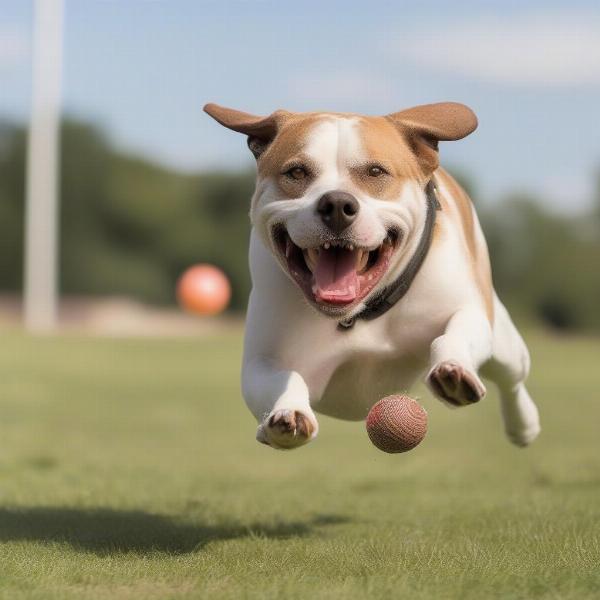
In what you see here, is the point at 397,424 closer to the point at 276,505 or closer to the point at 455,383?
the point at 455,383

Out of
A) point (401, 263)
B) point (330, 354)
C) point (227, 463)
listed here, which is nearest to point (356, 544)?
point (330, 354)

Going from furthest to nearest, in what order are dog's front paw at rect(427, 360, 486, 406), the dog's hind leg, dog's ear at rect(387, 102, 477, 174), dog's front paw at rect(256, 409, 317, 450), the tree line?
the tree line < the dog's hind leg < dog's ear at rect(387, 102, 477, 174) < dog's front paw at rect(256, 409, 317, 450) < dog's front paw at rect(427, 360, 486, 406)

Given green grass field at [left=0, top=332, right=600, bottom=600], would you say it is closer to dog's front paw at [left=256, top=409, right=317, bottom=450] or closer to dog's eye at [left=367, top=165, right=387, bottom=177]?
dog's front paw at [left=256, top=409, right=317, bottom=450]

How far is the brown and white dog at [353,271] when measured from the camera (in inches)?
195

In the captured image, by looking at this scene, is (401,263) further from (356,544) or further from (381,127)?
(356,544)

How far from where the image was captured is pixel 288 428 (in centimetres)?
483

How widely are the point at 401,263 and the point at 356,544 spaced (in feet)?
4.36

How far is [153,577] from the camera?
4.92 meters

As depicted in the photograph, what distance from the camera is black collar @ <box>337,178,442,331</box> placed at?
5.37 meters

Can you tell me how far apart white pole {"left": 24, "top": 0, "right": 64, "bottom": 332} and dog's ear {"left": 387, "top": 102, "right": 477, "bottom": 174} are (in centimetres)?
3238

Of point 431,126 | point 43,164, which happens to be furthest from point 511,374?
point 43,164

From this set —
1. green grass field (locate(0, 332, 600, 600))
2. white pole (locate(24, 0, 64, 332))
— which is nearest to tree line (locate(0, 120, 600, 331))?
white pole (locate(24, 0, 64, 332))

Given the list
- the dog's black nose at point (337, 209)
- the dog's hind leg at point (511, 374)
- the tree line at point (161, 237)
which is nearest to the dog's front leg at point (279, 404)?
the dog's black nose at point (337, 209)

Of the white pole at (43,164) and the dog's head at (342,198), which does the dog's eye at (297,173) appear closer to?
the dog's head at (342,198)
